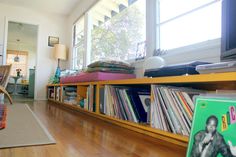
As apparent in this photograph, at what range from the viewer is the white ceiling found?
4.91 m

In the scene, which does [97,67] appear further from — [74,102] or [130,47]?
[74,102]

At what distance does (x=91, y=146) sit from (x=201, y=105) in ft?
2.12

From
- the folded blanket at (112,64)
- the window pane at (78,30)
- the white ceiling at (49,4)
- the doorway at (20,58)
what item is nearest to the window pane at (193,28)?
the folded blanket at (112,64)

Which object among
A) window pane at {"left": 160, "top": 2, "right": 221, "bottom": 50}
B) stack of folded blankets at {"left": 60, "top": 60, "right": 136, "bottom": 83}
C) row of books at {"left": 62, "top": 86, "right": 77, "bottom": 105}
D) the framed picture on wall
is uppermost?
the framed picture on wall

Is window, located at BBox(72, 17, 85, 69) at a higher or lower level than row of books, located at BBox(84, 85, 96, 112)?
higher

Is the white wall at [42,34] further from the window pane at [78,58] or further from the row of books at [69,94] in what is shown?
the row of books at [69,94]

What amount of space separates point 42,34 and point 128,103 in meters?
4.50

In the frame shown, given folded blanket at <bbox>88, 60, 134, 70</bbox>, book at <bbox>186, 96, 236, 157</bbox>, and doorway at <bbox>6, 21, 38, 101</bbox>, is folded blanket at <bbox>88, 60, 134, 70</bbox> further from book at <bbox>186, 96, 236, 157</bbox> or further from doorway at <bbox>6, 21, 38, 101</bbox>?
doorway at <bbox>6, 21, 38, 101</bbox>

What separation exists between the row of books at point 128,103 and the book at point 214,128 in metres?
0.83

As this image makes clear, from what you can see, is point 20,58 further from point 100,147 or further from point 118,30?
point 100,147

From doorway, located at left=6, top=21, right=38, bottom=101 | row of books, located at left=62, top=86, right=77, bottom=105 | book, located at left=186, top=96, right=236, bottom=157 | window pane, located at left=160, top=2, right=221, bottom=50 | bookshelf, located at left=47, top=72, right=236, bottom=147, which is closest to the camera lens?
book, located at left=186, top=96, right=236, bottom=157

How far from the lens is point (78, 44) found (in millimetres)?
5004

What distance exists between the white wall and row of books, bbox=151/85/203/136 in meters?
4.67

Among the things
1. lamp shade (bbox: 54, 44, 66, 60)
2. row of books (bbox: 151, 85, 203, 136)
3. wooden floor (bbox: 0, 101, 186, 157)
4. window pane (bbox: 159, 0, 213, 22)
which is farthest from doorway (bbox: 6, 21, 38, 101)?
row of books (bbox: 151, 85, 203, 136)
